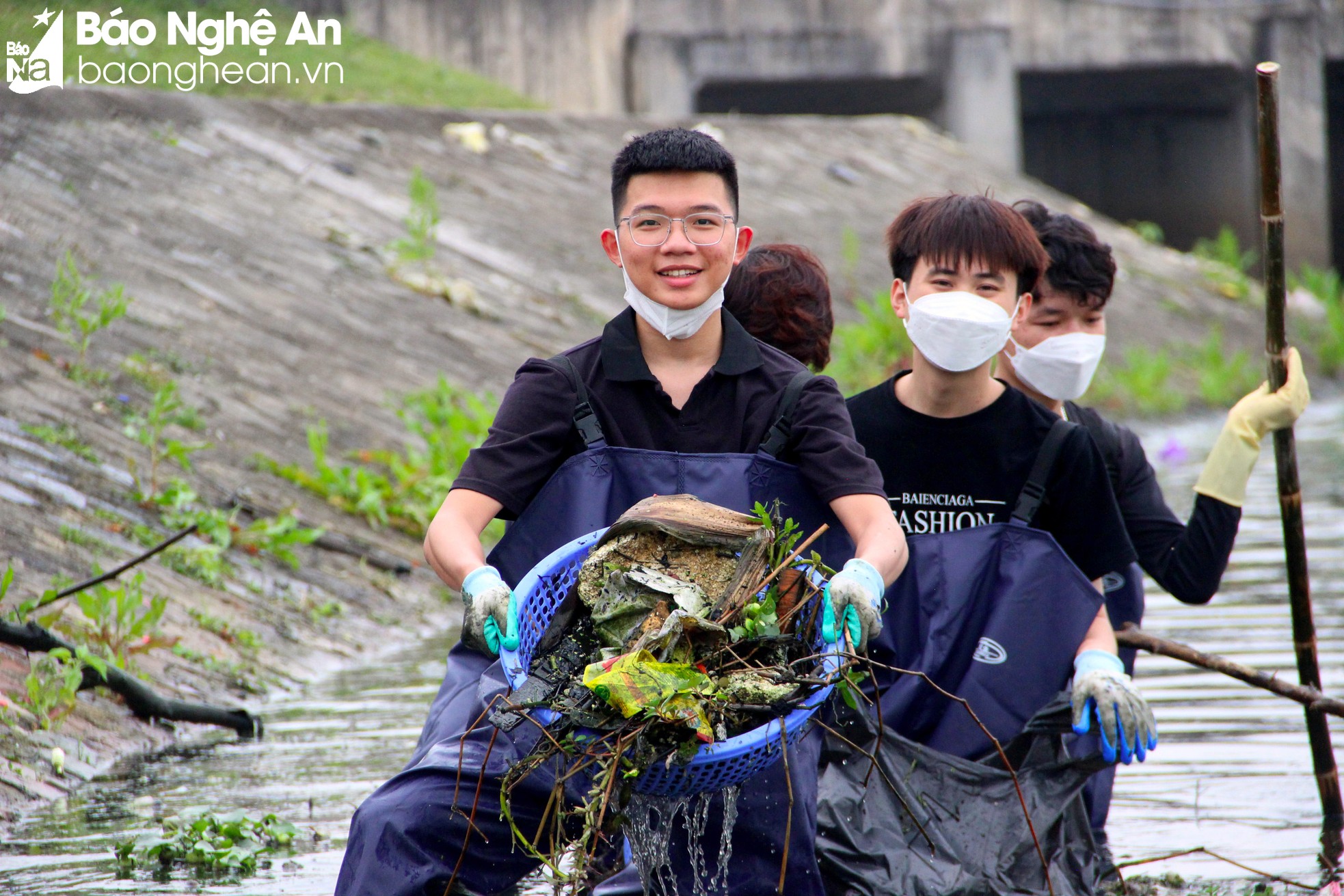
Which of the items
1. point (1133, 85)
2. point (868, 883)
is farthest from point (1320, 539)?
point (1133, 85)

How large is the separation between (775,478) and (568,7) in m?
19.9

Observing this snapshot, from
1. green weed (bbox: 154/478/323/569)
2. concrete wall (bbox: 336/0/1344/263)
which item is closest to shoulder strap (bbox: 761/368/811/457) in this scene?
green weed (bbox: 154/478/323/569)

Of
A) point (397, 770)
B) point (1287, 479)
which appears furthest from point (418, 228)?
point (1287, 479)

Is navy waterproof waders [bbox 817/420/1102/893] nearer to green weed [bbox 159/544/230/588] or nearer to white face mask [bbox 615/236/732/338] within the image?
white face mask [bbox 615/236/732/338]

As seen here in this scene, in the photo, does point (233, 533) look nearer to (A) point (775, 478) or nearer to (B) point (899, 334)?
(A) point (775, 478)

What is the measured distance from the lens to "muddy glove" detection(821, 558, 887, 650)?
9.24 feet

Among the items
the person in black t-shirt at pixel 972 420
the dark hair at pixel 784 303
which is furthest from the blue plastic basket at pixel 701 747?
the dark hair at pixel 784 303

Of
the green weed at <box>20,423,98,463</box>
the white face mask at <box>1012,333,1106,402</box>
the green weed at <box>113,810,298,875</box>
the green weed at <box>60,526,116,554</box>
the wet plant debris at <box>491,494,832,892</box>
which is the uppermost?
the white face mask at <box>1012,333,1106,402</box>

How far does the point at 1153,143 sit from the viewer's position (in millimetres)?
28609

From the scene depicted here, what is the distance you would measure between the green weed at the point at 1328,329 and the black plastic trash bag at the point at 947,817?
1665cm

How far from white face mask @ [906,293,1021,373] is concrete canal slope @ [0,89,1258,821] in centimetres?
274

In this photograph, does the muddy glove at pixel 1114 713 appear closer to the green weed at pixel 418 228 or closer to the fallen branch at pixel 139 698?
the fallen branch at pixel 139 698

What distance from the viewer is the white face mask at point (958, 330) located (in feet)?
12.1

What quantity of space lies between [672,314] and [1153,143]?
27136mm
